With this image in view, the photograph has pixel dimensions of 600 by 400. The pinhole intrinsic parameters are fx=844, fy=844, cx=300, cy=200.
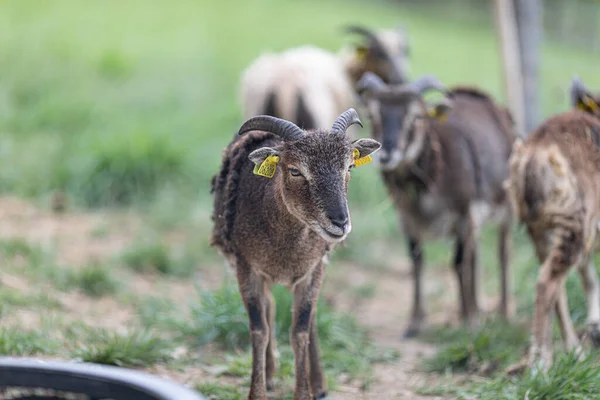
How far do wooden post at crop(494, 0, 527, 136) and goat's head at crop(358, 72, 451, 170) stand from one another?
2680 mm

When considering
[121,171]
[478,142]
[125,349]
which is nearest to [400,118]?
[478,142]

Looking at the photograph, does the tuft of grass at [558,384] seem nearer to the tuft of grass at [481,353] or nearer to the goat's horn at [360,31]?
the tuft of grass at [481,353]

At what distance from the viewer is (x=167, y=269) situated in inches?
332

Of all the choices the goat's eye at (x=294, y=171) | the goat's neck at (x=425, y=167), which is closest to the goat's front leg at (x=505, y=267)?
the goat's neck at (x=425, y=167)

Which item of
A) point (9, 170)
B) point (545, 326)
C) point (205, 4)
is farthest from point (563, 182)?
point (205, 4)

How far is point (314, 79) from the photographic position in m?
9.49

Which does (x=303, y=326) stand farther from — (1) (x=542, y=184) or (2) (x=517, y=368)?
(1) (x=542, y=184)

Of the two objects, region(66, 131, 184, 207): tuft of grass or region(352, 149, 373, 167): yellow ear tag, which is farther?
region(66, 131, 184, 207): tuft of grass

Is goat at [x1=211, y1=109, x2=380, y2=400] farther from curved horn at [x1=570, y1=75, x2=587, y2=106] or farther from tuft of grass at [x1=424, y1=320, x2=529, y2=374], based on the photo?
curved horn at [x1=570, y1=75, x2=587, y2=106]

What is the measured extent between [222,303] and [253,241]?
61.2 inches

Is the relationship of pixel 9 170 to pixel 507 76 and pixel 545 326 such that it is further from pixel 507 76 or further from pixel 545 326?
pixel 545 326

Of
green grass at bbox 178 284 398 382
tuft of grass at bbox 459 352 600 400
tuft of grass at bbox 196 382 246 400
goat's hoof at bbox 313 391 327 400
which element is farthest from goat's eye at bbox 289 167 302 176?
tuft of grass at bbox 459 352 600 400

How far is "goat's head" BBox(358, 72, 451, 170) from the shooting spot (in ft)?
23.2

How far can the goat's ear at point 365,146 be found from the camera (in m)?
4.91
